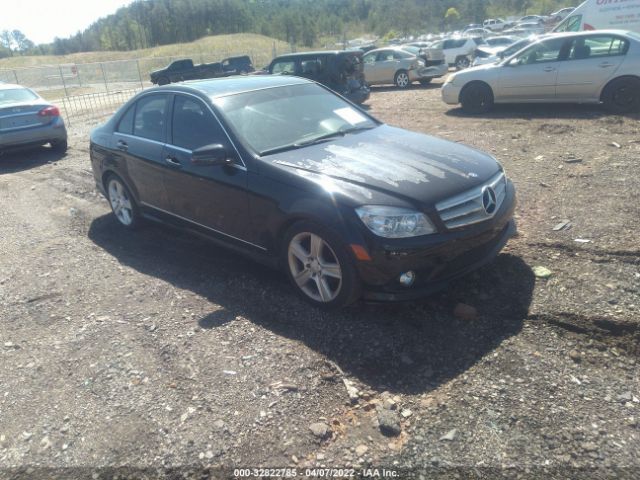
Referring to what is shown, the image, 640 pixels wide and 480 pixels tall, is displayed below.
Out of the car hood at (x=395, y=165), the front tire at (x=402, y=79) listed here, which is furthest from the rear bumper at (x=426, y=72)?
the car hood at (x=395, y=165)

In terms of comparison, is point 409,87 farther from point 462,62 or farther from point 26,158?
point 26,158

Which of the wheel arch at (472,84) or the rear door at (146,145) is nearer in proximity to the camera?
the rear door at (146,145)

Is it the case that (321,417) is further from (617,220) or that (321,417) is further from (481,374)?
(617,220)

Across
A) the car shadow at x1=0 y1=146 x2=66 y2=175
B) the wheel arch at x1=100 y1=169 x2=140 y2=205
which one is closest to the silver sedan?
the car shadow at x1=0 y1=146 x2=66 y2=175

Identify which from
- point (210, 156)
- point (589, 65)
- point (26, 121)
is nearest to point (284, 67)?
point (26, 121)

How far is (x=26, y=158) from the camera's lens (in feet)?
35.1

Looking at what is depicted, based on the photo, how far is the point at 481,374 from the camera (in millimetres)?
2998

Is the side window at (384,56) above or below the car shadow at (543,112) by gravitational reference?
above

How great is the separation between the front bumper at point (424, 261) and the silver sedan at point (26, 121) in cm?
924

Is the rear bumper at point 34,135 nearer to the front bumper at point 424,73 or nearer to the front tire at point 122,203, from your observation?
the front tire at point 122,203

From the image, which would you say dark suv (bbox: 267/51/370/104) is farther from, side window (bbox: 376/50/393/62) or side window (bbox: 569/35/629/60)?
side window (bbox: 376/50/393/62)

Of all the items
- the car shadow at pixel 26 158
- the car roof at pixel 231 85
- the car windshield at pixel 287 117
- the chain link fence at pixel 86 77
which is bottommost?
the chain link fence at pixel 86 77

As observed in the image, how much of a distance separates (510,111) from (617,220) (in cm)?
693

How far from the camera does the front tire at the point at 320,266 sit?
3484mm
